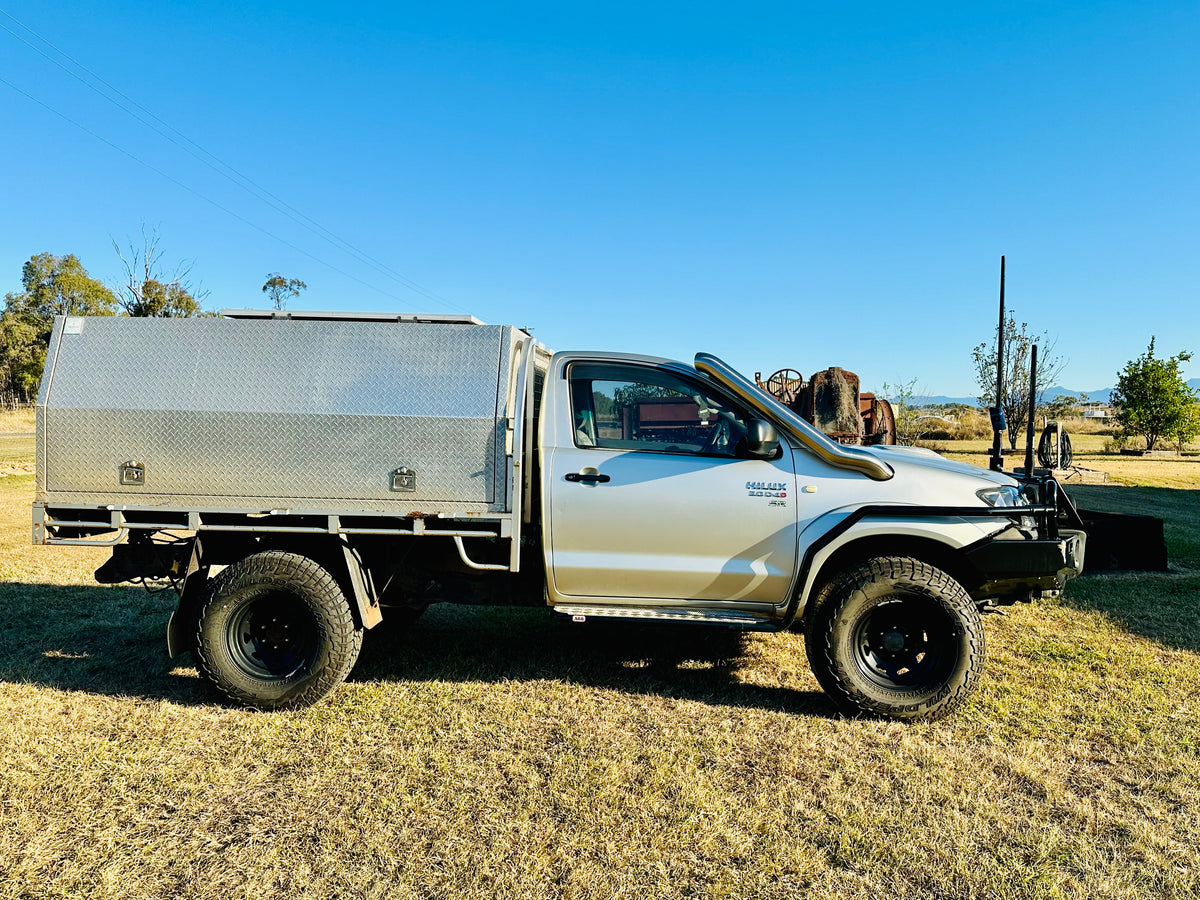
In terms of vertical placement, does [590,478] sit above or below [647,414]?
below

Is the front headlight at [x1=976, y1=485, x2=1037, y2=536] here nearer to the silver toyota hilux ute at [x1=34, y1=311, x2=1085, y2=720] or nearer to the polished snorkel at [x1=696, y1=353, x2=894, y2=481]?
the silver toyota hilux ute at [x1=34, y1=311, x2=1085, y2=720]

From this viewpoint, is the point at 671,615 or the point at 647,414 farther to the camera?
the point at 647,414

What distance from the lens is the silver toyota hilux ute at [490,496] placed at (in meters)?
4.28

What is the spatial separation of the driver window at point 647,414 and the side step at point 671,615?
0.89 meters

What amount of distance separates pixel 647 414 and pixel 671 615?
116cm

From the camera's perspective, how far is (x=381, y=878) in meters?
2.81

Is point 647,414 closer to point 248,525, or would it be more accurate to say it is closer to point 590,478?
point 590,478

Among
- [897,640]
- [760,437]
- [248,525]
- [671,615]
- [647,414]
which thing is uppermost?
[647,414]

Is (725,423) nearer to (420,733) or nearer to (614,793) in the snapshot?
(614,793)

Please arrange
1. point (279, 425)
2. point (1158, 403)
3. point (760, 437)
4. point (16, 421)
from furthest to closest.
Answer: point (16, 421) < point (1158, 403) < point (279, 425) < point (760, 437)

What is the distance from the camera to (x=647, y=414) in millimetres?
4598

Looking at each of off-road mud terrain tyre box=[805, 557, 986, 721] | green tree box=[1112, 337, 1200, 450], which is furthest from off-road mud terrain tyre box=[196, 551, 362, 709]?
green tree box=[1112, 337, 1200, 450]

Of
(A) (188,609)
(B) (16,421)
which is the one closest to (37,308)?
(B) (16,421)

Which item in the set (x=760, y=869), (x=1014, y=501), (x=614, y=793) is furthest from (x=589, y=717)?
(x=1014, y=501)
